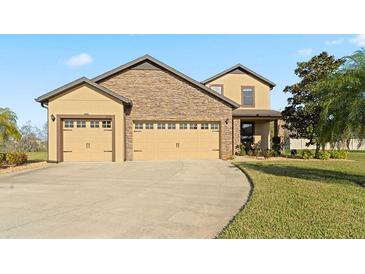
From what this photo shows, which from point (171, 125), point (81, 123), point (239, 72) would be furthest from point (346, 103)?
point (239, 72)

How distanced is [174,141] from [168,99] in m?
2.68

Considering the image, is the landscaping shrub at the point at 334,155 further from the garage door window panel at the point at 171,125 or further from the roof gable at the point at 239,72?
the garage door window panel at the point at 171,125

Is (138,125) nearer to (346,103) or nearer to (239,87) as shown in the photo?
(239,87)

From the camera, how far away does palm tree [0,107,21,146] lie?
1414 centimetres

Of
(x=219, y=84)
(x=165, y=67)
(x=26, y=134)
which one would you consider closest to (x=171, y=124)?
(x=165, y=67)

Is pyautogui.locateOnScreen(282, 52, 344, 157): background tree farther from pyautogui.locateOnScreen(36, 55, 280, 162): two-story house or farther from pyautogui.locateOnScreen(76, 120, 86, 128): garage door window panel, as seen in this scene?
pyautogui.locateOnScreen(76, 120, 86, 128): garage door window panel

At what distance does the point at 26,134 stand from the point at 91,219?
29.3 m

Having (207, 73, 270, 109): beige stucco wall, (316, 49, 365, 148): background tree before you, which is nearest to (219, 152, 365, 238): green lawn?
(316, 49, 365, 148): background tree

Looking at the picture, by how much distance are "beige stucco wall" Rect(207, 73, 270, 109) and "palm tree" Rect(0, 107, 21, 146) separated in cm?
1385

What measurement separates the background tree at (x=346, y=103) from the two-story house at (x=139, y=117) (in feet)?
27.4

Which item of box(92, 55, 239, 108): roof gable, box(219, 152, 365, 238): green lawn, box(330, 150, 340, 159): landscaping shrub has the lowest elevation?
box(219, 152, 365, 238): green lawn

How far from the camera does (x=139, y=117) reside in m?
17.3

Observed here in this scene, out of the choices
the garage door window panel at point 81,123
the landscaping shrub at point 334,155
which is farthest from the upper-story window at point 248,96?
the garage door window panel at point 81,123
